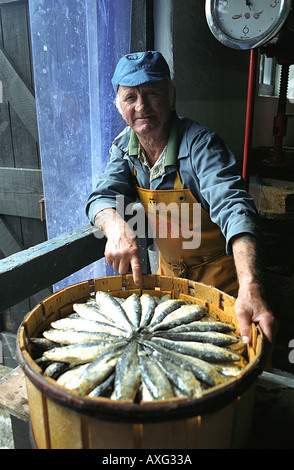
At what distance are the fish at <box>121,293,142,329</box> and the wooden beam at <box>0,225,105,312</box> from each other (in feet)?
1.81

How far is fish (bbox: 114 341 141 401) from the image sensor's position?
46.0 inches

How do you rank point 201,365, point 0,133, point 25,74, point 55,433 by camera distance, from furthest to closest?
point 0,133
point 25,74
point 201,365
point 55,433

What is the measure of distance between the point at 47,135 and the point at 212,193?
176 centimetres

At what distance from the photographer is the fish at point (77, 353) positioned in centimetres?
138

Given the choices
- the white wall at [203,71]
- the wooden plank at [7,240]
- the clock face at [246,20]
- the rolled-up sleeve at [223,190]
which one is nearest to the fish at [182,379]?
the rolled-up sleeve at [223,190]

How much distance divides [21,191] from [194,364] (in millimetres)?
3620

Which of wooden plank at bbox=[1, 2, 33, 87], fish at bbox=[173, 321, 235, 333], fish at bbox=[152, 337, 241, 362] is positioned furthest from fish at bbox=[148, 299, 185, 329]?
wooden plank at bbox=[1, 2, 33, 87]

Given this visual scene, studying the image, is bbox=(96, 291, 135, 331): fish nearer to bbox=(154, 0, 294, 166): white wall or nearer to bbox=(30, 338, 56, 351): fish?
bbox=(30, 338, 56, 351): fish

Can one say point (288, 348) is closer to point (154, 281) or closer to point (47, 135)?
point (154, 281)

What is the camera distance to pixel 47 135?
10.2 feet

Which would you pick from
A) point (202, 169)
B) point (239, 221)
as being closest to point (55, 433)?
point (239, 221)

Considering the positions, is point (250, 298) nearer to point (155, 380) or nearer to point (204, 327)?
point (204, 327)

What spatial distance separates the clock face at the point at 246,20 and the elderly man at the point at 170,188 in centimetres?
66

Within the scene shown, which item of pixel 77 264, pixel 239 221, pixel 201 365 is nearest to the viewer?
pixel 201 365
